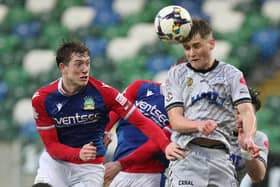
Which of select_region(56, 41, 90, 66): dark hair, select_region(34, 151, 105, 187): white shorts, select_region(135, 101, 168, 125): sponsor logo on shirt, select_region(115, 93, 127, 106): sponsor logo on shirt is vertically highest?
select_region(56, 41, 90, 66): dark hair

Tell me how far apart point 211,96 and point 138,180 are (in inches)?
62.8

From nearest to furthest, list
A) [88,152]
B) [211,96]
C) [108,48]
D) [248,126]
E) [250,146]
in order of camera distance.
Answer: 1. [250,146]
2. [248,126]
3. [211,96]
4. [88,152]
5. [108,48]

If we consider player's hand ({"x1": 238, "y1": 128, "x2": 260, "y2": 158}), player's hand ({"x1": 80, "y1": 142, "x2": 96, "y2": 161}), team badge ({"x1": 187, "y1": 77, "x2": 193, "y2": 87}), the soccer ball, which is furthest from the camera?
player's hand ({"x1": 80, "y1": 142, "x2": 96, "y2": 161})

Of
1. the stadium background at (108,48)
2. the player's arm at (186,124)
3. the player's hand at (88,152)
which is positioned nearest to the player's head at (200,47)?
the player's arm at (186,124)

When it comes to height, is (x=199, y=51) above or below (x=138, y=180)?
above

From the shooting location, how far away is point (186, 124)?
6.15 m

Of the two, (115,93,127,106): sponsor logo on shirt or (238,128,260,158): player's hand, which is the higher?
(115,93,127,106): sponsor logo on shirt

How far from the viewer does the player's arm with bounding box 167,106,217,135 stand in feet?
19.6

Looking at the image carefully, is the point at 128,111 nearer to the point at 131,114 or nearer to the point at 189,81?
the point at 131,114

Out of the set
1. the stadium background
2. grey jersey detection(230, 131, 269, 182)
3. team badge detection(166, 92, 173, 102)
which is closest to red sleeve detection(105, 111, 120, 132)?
grey jersey detection(230, 131, 269, 182)

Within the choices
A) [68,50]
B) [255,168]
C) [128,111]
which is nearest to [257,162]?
[255,168]

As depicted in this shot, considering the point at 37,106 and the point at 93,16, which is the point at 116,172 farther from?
the point at 93,16

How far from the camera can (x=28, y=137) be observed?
569 inches

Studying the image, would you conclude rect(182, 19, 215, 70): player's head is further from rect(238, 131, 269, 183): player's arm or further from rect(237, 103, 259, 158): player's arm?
rect(238, 131, 269, 183): player's arm
